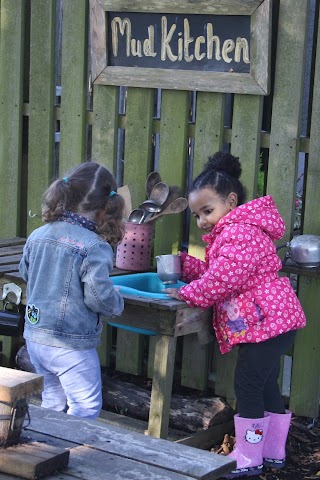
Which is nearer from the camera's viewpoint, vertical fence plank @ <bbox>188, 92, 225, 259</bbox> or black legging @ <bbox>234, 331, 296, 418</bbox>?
black legging @ <bbox>234, 331, 296, 418</bbox>

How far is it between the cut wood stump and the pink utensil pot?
2.68ft

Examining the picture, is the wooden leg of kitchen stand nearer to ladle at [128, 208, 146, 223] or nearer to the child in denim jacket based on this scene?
the child in denim jacket

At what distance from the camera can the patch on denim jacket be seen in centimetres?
423

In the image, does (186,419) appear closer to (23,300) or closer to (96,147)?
(23,300)

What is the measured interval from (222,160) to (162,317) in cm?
89

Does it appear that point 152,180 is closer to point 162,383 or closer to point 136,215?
point 136,215

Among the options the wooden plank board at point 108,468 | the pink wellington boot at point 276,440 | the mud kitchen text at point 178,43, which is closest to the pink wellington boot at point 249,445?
the pink wellington boot at point 276,440

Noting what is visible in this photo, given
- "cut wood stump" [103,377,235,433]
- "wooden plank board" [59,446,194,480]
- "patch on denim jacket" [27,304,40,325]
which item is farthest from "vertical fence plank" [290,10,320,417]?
"wooden plank board" [59,446,194,480]

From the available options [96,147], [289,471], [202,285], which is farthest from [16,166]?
[289,471]

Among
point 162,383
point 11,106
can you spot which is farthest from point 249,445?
point 11,106

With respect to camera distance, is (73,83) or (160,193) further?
(73,83)

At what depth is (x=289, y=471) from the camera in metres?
4.89

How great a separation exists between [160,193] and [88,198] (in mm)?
1187

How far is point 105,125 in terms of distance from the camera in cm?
573
